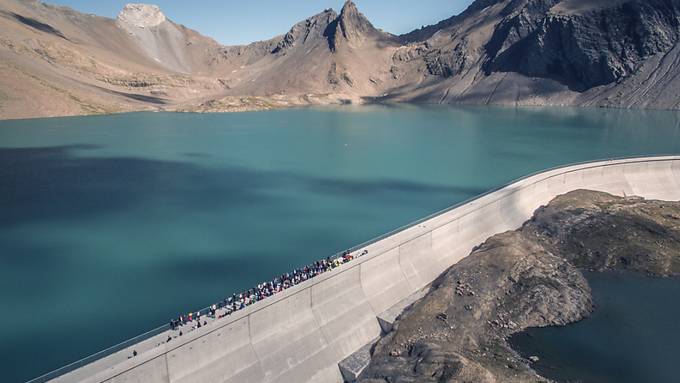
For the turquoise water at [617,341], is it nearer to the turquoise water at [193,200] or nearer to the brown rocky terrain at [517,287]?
the brown rocky terrain at [517,287]

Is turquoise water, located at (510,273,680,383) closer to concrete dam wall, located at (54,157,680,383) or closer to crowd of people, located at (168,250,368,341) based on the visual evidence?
concrete dam wall, located at (54,157,680,383)

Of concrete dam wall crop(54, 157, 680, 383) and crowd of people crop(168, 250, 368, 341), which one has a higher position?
crowd of people crop(168, 250, 368, 341)

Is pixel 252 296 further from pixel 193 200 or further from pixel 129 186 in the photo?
pixel 129 186

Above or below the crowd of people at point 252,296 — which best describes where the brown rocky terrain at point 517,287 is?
below

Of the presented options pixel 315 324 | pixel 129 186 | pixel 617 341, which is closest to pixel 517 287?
pixel 617 341

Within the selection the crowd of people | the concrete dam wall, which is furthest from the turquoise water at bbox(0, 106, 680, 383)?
the concrete dam wall

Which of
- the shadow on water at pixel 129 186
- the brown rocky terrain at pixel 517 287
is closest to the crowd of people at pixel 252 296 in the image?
the brown rocky terrain at pixel 517 287
